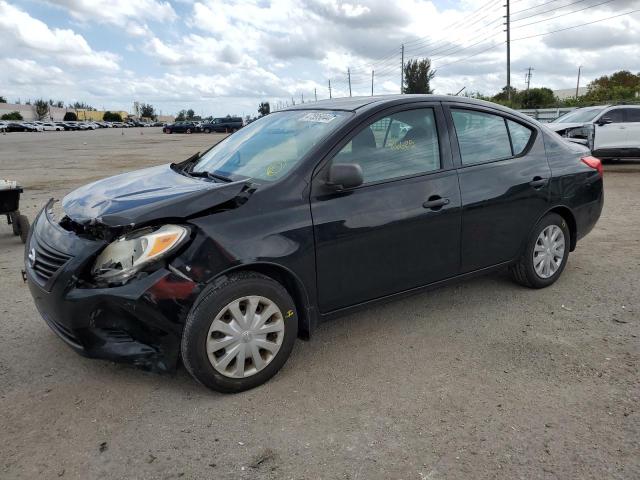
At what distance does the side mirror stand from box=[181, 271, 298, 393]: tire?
70 cm

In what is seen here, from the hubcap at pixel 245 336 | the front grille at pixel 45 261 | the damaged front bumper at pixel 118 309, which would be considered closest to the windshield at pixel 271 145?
the hubcap at pixel 245 336

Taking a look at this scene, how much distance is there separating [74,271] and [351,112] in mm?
1989

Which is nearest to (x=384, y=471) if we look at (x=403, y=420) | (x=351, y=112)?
(x=403, y=420)

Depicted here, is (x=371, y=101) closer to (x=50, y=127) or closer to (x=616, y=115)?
(x=616, y=115)

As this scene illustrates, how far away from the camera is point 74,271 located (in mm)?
2883

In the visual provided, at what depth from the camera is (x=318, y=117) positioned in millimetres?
3797

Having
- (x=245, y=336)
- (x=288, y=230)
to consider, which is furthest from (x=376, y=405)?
(x=288, y=230)

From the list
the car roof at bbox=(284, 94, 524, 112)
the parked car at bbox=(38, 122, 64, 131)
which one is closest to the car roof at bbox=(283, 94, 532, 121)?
the car roof at bbox=(284, 94, 524, 112)

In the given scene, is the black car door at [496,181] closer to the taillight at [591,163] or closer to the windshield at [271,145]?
the taillight at [591,163]

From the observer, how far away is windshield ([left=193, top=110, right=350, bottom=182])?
3.47m

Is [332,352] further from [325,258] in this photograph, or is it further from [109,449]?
[109,449]

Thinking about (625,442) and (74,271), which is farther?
(74,271)

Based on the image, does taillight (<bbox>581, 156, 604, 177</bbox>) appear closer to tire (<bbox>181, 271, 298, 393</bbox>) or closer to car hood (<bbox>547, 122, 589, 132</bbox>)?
tire (<bbox>181, 271, 298, 393</bbox>)

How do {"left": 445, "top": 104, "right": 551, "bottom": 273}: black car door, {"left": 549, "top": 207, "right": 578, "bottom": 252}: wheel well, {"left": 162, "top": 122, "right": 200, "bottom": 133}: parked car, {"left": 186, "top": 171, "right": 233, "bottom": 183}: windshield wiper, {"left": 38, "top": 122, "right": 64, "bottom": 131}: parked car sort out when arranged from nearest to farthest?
{"left": 186, "top": 171, "right": 233, "bottom": 183}: windshield wiper < {"left": 445, "top": 104, "right": 551, "bottom": 273}: black car door < {"left": 549, "top": 207, "right": 578, "bottom": 252}: wheel well < {"left": 162, "top": 122, "right": 200, "bottom": 133}: parked car < {"left": 38, "top": 122, "right": 64, "bottom": 131}: parked car
